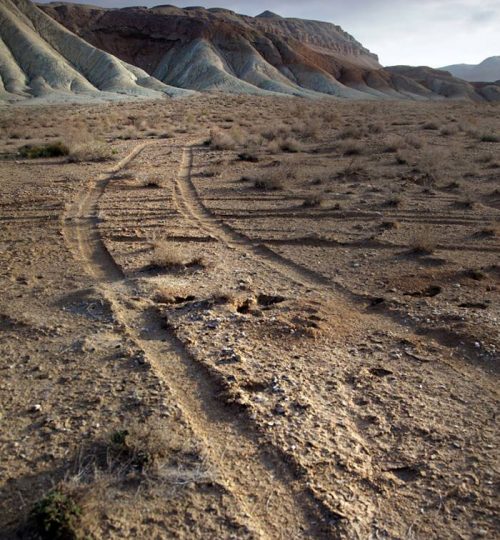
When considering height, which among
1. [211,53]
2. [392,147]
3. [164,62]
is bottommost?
[392,147]

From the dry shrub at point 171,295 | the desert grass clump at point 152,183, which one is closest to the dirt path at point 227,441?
the dry shrub at point 171,295

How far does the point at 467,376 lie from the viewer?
4750 mm

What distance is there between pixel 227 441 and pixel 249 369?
3.28ft

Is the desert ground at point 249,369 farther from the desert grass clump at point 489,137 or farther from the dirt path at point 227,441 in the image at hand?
the desert grass clump at point 489,137

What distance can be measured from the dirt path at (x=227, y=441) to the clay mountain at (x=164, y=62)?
5491 centimetres

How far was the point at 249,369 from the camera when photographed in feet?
15.5

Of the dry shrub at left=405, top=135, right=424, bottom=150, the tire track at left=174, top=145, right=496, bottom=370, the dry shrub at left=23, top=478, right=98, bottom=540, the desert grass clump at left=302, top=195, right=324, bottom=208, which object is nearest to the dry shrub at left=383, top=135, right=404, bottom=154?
the dry shrub at left=405, top=135, right=424, bottom=150

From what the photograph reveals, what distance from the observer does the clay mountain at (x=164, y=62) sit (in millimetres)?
64562

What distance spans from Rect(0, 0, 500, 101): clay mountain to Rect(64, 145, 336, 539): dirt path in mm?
54913

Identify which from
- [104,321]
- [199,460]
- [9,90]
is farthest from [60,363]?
[9,90]

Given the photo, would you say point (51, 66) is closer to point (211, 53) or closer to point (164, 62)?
point (164, 62)

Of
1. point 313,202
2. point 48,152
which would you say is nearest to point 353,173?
point 313,202

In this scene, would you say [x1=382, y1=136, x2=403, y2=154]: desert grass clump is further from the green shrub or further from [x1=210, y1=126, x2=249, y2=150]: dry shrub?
the green shrub

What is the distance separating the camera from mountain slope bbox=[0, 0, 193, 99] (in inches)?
2343
